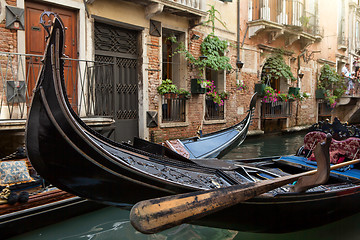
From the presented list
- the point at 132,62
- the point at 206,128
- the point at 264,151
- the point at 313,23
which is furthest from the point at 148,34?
the point at 313,23

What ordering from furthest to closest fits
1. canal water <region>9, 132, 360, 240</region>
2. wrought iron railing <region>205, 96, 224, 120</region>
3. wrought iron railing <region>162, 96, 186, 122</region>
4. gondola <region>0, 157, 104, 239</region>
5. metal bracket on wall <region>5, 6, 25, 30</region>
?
wrought iron railing <region>205, 96, 224, 120</region> < wrought iron railing <region>162, 96, 186, 122</region> < metal bracket on wall <region>5, 6, 25, 30</region> < canal water <region>9, 132, 360, 240</region> < gondola <region>0, 157, 104, 239</region>

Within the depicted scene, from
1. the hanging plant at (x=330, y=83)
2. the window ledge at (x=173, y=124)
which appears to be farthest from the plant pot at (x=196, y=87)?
the hanging plant at (x=330, y=83)

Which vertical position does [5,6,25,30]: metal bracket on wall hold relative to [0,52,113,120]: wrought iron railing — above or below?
above

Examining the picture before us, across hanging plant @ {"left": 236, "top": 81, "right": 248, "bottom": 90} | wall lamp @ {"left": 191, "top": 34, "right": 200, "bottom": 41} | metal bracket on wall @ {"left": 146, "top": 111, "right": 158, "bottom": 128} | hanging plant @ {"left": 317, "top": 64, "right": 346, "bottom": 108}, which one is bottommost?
metal bracket on wall @ {"left": 146, "top": 111, "right": 158, "bottom": 128}

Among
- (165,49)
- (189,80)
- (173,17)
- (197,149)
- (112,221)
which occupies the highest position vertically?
(173,17)

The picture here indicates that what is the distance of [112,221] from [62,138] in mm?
1518

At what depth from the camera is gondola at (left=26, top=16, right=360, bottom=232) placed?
1.64 metres

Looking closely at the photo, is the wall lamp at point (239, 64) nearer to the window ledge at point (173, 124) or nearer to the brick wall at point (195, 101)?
the brick wall at point (195, 101)

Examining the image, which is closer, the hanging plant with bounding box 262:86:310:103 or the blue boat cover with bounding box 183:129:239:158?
the blue boat cover with bounding box 183:129:239:158

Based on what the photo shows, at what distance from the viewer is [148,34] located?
5.43 meters

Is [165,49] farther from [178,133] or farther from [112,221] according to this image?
[112,221]

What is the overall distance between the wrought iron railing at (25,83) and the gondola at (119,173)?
6.09 feet

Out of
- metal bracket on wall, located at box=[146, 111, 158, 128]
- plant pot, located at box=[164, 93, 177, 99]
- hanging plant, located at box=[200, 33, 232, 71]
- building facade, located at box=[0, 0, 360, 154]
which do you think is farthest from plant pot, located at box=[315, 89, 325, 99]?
metal bracket on wall, located at box=[146, 111, 158, 128]

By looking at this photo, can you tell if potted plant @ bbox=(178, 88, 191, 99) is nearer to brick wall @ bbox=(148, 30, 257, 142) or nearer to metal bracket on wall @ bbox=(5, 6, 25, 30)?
brick wall @ bbox=(148, 30, 257, 142)
